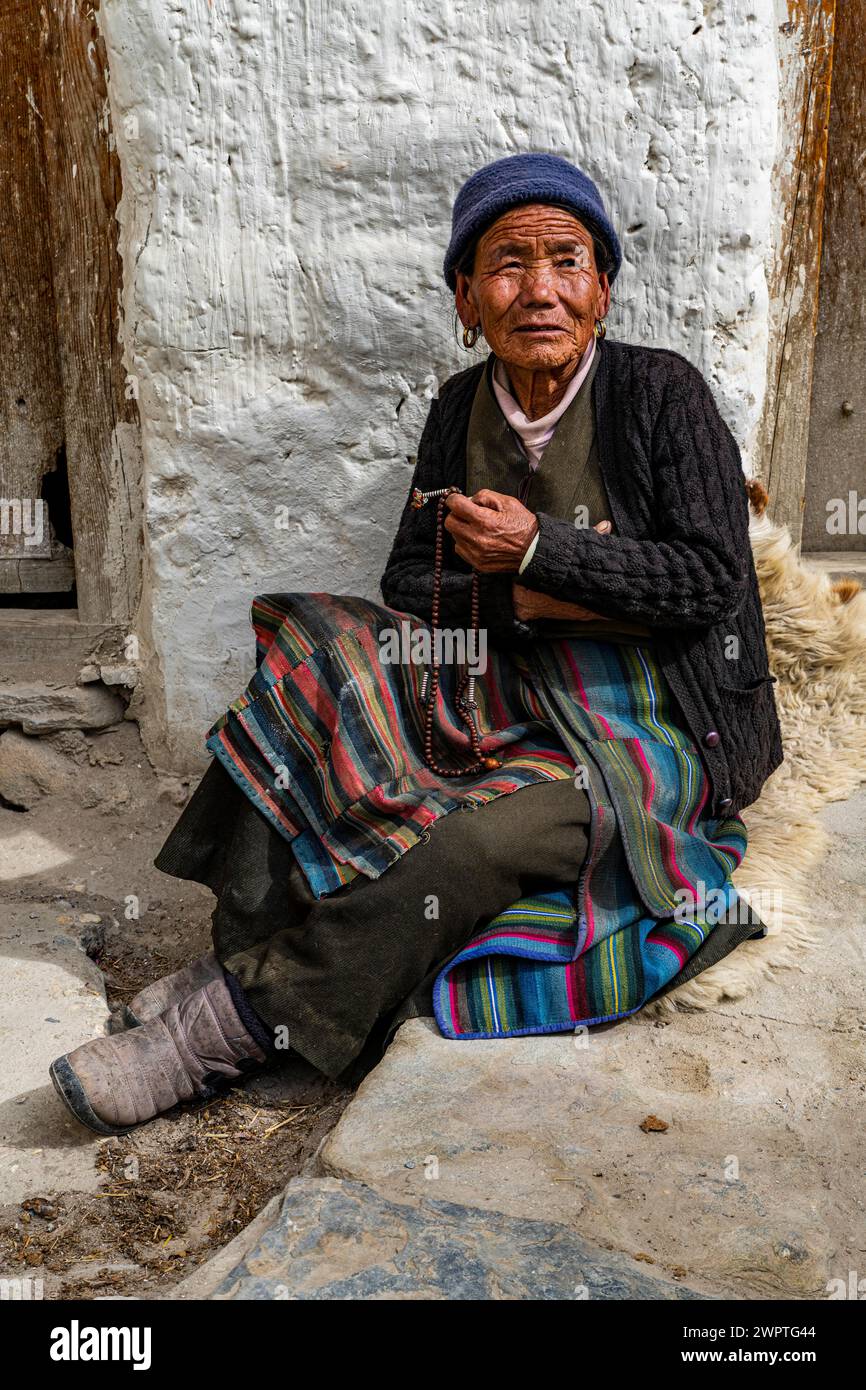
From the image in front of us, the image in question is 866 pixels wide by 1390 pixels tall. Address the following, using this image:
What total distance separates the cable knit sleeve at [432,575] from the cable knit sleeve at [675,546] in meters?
0.14

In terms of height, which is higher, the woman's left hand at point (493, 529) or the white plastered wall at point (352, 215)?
the white plastered wall at point (352, 215)

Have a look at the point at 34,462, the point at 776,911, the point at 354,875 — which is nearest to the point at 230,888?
the point at 354,875

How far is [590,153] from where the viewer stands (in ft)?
9.02

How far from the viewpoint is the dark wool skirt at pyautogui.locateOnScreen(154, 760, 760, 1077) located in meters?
2.17

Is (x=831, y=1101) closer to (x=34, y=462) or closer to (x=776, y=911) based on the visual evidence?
(x=776, y=911)

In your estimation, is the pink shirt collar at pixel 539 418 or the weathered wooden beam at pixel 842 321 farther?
the weathered wooden beam at pixel 842 321

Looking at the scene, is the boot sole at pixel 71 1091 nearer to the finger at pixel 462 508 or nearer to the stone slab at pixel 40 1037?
the stone slab at pixel 40 1037

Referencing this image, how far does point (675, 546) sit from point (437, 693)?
1.83 feet

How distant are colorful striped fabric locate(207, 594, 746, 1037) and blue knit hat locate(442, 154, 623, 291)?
785 mm

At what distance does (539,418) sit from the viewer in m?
2.53

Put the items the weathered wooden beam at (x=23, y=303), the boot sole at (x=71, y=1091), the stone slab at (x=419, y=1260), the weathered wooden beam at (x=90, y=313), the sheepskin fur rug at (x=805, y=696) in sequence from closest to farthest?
the stone slab at (x=419, y=1260) → the boot sole at (x=71, y=1091) → the sheepskin fur rug at (x=805, y=696) → the weathered wooden beam at (x=90, y=313) → the weathered wooden beam at (x=23, y=303)

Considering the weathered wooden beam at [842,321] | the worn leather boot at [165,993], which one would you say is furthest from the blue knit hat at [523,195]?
the worn leather boot at [165,993]

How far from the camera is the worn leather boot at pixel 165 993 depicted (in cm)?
239

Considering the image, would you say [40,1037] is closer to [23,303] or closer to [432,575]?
[432,575]
